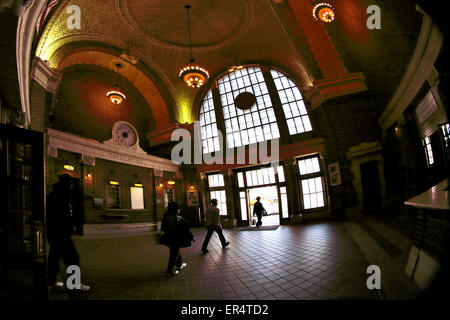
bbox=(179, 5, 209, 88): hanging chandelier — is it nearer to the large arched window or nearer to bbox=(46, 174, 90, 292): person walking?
the large arched window

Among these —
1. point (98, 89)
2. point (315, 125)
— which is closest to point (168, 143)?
point (98, 89)

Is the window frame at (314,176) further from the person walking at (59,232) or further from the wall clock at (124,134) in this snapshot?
the person walking at (59,232)

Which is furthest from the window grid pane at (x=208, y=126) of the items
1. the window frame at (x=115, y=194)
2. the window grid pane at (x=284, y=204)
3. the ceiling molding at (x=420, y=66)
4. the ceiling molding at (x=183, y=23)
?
the ceiling molding at (x=420, y=66)

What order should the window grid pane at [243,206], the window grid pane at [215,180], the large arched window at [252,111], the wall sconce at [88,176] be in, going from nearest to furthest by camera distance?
the wall sconce at [88,176] < the large arched window at [252,111] < the window grid pane at [243,206] < the window grid pane at [215,180]

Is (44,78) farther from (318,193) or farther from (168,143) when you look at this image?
(318,193)

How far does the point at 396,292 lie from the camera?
222 cm

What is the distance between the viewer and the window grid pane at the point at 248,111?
1357 centimetres

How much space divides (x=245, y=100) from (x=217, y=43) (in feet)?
12.4

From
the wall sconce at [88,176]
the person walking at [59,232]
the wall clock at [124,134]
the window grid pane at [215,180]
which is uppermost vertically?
the wall clock at [124,134]

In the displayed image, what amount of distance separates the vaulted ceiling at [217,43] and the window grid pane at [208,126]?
0.92 metres

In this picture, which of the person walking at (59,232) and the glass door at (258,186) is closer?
the person walking at (59,232)

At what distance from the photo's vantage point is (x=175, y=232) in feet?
12.2

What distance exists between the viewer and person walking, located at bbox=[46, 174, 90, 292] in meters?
2.88

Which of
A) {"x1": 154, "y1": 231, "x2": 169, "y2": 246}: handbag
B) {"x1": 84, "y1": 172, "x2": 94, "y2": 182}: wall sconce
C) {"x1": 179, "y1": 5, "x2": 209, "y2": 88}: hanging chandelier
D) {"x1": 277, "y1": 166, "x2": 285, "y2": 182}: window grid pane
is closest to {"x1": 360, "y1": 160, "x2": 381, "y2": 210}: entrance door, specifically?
{"x1": 277, "y1": 166, "x2": 285, "y2": 182}: window grid pane
